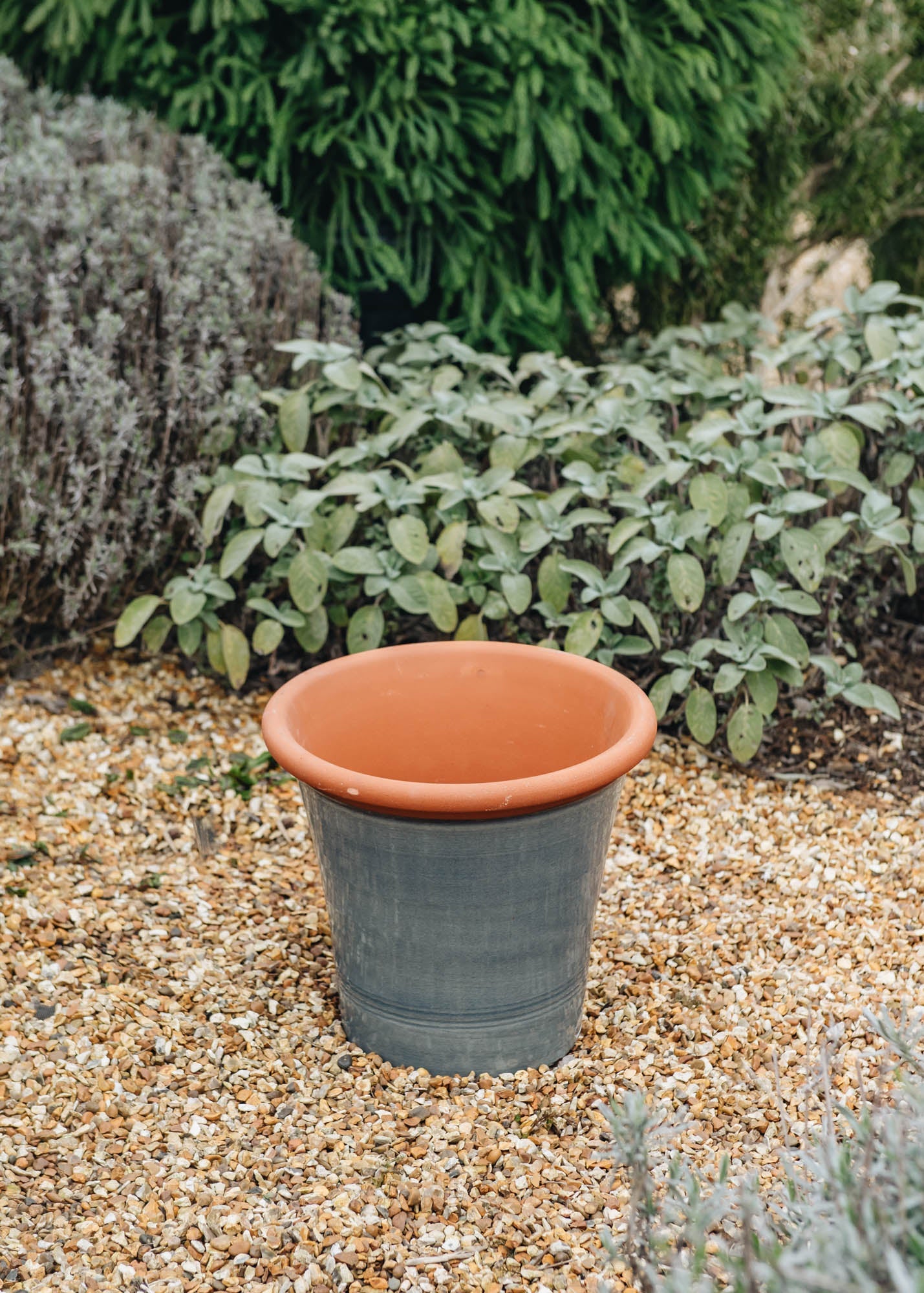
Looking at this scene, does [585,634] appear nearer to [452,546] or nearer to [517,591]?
[517,591]

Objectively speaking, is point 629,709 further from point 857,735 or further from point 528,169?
point 528,169

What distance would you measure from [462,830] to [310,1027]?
554 mm

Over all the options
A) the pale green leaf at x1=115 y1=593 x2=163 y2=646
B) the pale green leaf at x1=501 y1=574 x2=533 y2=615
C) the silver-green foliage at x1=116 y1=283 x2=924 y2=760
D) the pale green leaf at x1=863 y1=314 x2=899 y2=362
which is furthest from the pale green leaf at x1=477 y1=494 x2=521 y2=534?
the pale green leaf at x1=863 y1=314 x2=899 y2=362

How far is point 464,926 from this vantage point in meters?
1.75

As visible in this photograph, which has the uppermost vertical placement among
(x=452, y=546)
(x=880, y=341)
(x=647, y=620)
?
(x=880, y=341)

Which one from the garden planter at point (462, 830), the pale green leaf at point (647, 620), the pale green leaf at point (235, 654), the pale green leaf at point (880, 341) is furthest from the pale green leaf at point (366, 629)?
the pale green leaf at point (880, 341)

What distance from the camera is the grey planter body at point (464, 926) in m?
1.71

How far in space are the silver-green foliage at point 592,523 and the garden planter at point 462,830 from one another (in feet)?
2.02

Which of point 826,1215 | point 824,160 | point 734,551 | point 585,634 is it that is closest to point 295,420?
point 585,634

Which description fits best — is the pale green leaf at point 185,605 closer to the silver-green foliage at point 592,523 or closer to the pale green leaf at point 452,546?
the silver-green foliage at point 592,523

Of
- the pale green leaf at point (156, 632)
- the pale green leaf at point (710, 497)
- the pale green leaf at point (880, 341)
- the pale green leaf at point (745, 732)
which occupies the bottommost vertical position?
the pale green leaf at point (745, 732)

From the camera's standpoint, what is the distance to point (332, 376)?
291 centimetres

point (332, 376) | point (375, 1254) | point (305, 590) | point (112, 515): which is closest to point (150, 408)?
point (112, 515)

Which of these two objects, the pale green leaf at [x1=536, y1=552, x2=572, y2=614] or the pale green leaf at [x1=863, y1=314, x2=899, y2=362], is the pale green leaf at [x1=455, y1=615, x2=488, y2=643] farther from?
the pale green leaf at [x1=863, y1=314, x2=899, y2=362]
